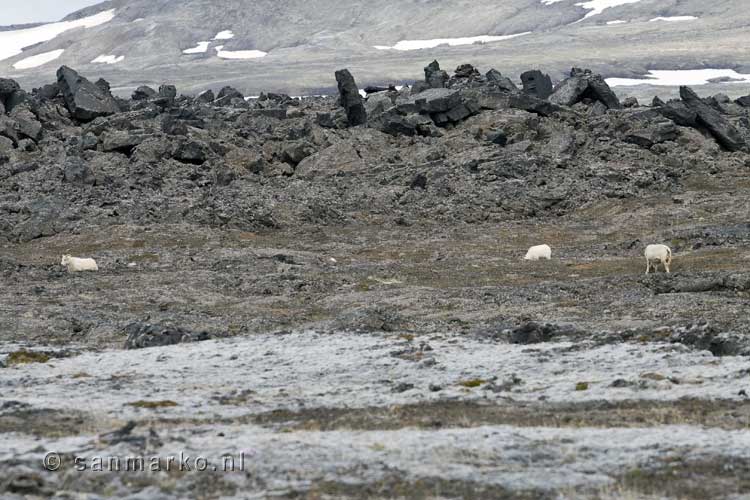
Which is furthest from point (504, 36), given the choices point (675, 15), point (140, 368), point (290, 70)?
point (140, 368)

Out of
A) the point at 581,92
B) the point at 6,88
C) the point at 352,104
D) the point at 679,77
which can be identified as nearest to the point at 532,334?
the point at 352,104

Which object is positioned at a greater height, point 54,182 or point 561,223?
point 54,182

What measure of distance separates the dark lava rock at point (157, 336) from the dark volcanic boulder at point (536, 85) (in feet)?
152

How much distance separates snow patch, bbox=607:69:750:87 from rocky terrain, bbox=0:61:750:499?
77334 millimetres

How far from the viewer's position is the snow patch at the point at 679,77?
146000 millimetres

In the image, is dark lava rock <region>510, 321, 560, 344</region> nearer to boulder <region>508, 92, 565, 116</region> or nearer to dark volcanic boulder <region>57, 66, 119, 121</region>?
boulder <region>508, 92, 565, 116</region>

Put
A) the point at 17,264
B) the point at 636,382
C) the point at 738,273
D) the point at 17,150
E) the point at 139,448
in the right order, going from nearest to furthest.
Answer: the point at 139,448, the point at 636,382, the point at 738,273, the point at 17,264, the point at 17,150

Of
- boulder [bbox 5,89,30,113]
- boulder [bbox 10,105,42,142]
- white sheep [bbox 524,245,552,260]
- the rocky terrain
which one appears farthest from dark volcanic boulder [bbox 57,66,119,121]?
white sheep [bbox 524,245,552,260]

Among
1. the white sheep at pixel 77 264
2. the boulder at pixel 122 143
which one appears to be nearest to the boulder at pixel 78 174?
the boulder at pixel 122 143

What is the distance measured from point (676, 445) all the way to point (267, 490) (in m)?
4.96

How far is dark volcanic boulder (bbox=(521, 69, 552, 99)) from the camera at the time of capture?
220 feet

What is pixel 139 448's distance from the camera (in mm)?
13203

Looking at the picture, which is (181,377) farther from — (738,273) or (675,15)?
(675,15)

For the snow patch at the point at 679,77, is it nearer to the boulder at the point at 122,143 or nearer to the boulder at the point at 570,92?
the boulder at the point at 570,92
